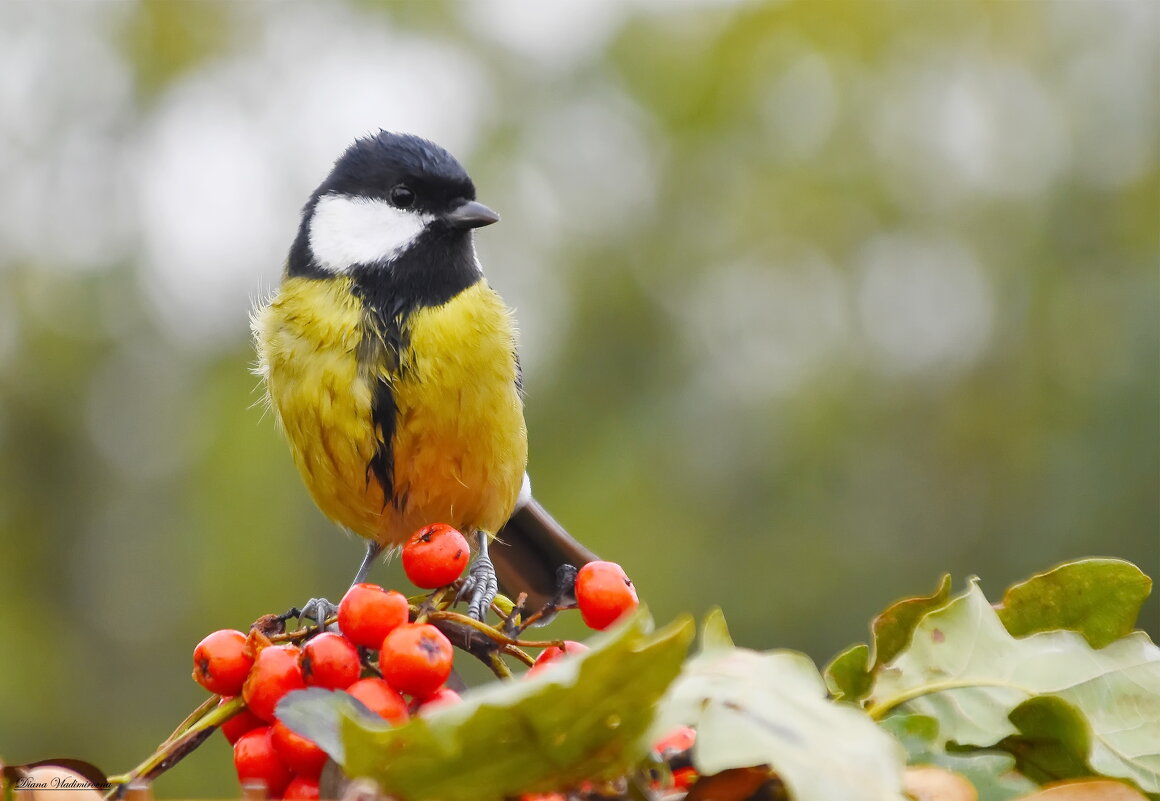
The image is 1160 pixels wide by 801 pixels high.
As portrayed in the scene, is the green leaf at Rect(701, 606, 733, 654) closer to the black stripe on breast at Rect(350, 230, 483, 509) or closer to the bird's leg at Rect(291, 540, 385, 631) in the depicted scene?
the bird's leg at Rect(291, 540, 385, 631)

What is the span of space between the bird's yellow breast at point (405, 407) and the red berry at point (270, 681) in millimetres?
1345

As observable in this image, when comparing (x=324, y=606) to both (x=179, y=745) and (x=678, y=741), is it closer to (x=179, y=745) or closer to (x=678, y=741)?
(x=179, y=745)

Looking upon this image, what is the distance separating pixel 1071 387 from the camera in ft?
37.4

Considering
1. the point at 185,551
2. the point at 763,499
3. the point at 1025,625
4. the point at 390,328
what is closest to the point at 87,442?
the point at 185,551

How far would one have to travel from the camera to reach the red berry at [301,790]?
952 mm

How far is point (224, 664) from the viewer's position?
41.9 inches

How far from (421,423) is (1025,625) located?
1.52m

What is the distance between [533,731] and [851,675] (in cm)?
36

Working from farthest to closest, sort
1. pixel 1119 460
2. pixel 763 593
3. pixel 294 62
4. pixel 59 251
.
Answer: pixel 294 62, pixel 59 251, pixel 763 593, pixel 1119 460

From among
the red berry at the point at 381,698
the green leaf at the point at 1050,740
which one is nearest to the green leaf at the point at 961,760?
the green leaf at the point at 1050,740

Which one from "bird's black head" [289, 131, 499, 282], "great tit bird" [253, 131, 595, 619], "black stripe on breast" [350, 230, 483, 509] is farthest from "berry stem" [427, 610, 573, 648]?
"bird's black head" [289, 131, 499, 282]

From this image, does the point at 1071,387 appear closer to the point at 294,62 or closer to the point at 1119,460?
the point at 1119,460

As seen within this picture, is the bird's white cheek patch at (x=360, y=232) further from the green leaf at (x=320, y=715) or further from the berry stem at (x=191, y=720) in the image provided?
the green leaf at (x=320, y=715)

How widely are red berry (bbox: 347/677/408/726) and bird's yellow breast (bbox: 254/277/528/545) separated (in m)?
1.39
